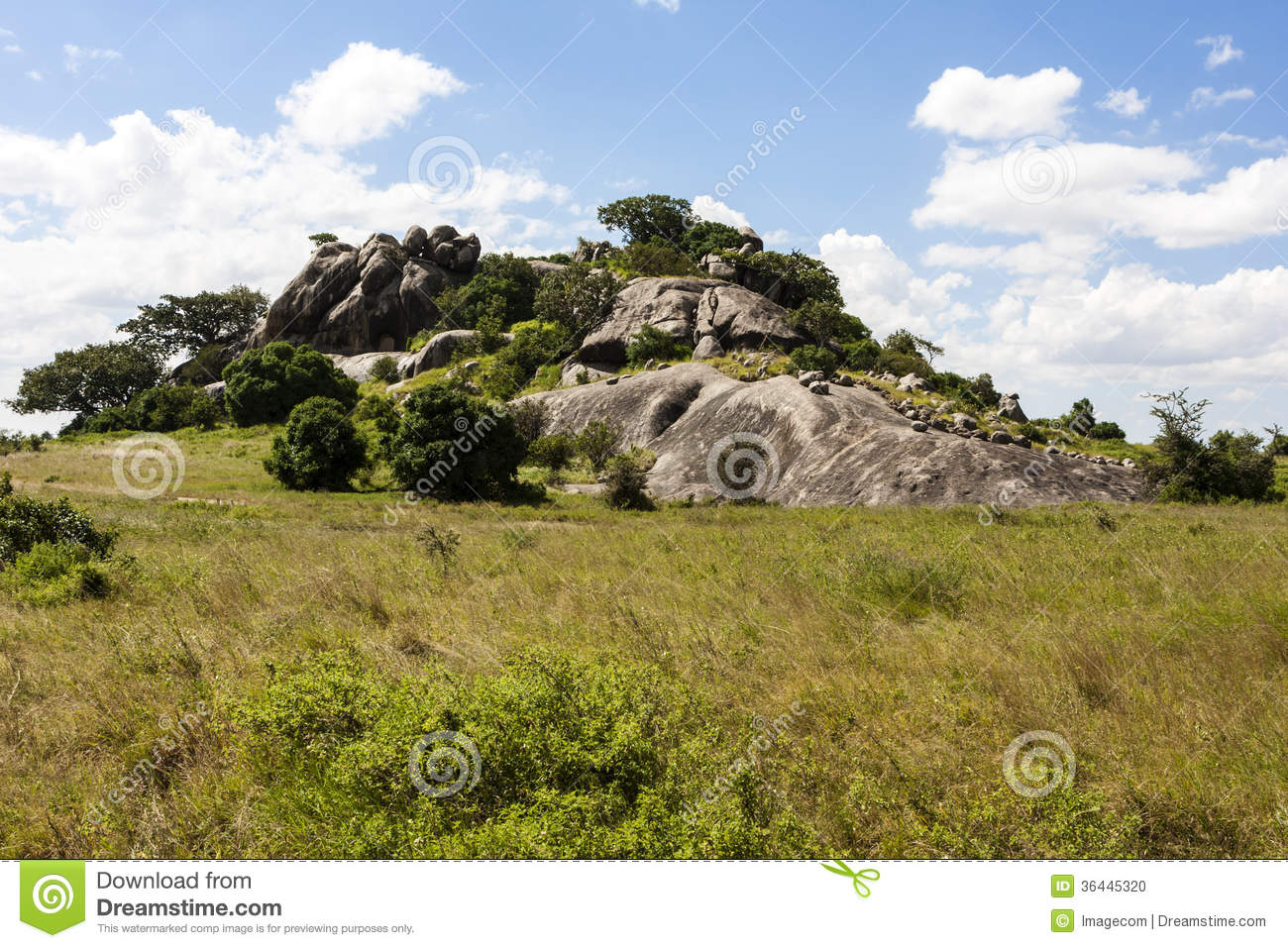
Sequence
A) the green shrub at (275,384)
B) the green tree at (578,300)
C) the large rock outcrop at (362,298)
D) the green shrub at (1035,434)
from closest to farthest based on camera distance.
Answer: the green shrub at (1035,434) < the green shrub at (275,384) < the green tree at (578,300) < the large rock outcrop at (362,298)

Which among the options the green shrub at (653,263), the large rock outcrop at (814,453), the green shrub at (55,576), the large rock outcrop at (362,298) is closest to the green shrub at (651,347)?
the large rock outcrop at (814,453)

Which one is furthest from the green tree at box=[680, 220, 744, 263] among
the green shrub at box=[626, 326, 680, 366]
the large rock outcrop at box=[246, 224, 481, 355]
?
the large rock outcrop at box=[246, 224, 481, 355]

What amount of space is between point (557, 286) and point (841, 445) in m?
38.0

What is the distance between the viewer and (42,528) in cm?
1040

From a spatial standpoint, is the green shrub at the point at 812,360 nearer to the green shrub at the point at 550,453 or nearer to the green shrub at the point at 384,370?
the green shrub at the point at 550,453

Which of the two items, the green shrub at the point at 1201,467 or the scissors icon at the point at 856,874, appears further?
the green shrub at the point at 1201,467

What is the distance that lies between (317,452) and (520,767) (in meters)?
30.8

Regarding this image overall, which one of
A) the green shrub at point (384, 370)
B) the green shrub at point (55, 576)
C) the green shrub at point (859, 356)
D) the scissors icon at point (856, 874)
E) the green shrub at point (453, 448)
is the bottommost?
the scissors icon at point (856, 874)

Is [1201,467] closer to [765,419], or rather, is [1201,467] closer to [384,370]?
[765,419]

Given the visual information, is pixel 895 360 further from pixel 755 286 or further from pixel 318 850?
pixel 318 850

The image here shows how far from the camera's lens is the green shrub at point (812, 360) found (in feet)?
138

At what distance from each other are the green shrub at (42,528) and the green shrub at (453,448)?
17.1 metres

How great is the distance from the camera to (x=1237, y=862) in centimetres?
300

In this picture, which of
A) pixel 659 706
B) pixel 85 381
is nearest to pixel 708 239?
pixel 85 381
